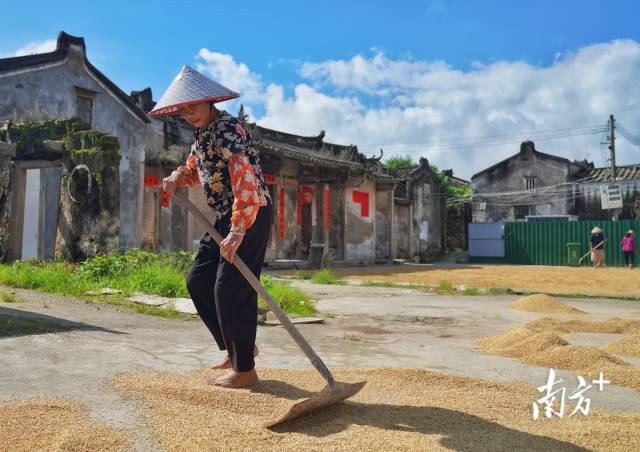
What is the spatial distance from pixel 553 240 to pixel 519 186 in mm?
8909

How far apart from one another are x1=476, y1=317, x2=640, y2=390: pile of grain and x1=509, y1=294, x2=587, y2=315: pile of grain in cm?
224

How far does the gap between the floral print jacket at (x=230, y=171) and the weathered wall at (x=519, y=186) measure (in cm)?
3026

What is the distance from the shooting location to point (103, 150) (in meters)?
9.65

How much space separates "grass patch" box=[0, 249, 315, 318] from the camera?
6.64 metres

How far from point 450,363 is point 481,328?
7.14 ft

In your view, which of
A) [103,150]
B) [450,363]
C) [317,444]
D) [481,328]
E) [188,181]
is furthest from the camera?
[103,150]

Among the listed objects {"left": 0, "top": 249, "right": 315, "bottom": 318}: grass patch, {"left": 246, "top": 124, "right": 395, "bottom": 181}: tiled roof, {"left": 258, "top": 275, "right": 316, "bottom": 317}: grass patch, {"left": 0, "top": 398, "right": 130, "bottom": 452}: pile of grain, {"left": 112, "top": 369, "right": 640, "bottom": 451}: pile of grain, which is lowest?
{"left": 112, "top": 369, "right": 640, "bottom": 451}: pile of grain

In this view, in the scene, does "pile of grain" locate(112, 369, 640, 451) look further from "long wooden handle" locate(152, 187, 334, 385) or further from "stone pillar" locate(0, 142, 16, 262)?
"stone pillar" locate(0, 142, 16, 262)

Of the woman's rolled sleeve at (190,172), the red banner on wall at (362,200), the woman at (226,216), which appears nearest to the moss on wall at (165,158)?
the red banner on wall at (362,200)

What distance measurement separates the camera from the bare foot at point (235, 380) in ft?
9.35

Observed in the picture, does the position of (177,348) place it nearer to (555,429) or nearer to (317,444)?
(317,444)

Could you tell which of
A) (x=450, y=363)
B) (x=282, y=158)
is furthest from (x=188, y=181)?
(x=282, y=158)

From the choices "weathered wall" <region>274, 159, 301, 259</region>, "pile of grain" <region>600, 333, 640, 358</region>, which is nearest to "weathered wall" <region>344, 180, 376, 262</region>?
"weathered wall" <region>274, 159, 301, 259</region>

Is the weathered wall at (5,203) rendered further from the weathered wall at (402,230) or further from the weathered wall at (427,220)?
the weathered wall at (427,220)
